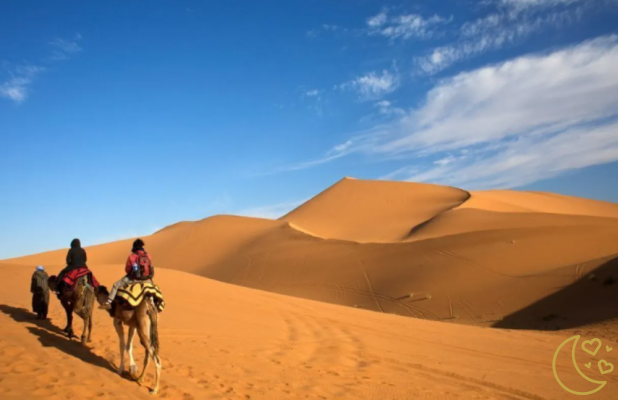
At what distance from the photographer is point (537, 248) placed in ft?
78.3

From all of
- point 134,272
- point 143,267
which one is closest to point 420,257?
point 143,267

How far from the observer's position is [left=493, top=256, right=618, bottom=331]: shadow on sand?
52.5 feet

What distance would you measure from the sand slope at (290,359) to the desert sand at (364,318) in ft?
0.14

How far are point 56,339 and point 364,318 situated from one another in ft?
30.1

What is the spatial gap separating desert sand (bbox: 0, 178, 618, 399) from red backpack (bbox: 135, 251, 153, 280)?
4.94ft

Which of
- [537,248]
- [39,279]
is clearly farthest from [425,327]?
[537,248]

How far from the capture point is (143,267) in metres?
7.27

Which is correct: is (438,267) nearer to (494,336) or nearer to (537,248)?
(537,248)

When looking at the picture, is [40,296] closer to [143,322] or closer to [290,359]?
[143,322]

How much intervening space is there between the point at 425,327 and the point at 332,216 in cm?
3945

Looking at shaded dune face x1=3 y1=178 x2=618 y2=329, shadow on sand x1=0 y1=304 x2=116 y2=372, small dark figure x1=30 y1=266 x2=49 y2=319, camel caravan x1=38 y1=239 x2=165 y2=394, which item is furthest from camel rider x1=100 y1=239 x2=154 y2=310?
shaded dune face x1=3 y1=178 x2=618 y2=329

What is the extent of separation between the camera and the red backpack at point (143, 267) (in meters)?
7.23

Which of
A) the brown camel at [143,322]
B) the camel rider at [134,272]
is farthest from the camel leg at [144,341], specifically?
the camel rider at [134,272]

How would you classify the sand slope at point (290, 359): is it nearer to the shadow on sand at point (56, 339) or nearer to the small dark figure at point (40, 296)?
the shadow on sand at point (56, 339)
